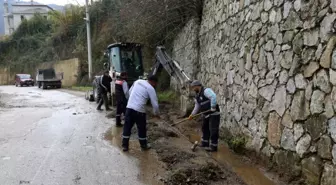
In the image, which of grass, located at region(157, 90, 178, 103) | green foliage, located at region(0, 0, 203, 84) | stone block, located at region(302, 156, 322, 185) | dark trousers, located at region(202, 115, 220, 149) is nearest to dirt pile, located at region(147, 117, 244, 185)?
dark trousers, located at region(202, 115, 220, 149)

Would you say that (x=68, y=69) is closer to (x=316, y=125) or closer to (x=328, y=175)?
(x=316, y=125)

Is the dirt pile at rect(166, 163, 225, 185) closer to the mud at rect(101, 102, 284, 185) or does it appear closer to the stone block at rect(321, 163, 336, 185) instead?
the mud at rect(101, 102, 284, 185)

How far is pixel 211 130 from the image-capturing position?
27.2ft

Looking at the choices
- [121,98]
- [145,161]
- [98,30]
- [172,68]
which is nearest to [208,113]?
[145,161]

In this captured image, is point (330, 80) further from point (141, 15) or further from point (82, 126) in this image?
point (141, 15)

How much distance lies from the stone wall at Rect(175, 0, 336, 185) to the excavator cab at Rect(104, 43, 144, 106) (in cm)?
651

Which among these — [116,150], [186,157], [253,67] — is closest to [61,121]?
[116,150]

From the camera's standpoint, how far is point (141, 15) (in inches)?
672

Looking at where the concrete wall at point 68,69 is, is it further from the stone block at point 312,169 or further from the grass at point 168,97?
the stone block at point 312,169

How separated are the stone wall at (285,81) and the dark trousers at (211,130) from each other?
627mm

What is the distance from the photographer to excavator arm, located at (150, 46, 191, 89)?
12.5 meters

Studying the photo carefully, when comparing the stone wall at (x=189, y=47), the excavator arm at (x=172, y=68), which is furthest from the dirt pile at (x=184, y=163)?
the stone wall at (x=189, y=47)

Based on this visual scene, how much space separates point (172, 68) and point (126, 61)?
318 centimetres

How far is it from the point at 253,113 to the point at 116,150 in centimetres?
314
